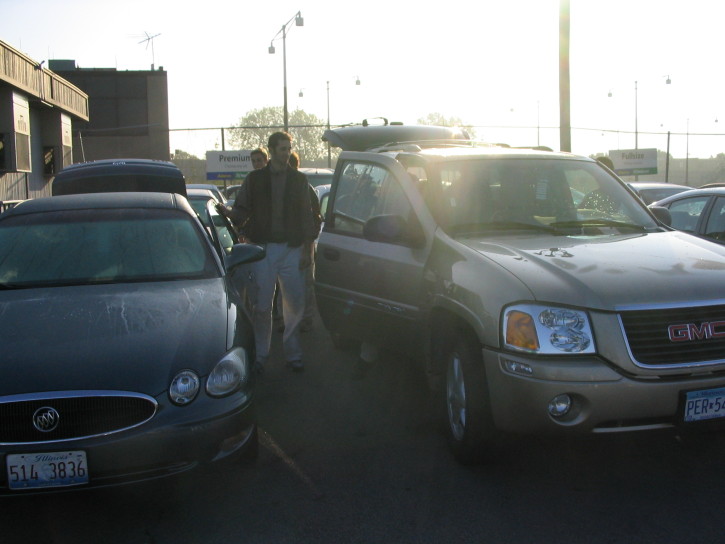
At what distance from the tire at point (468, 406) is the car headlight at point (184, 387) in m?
1.38

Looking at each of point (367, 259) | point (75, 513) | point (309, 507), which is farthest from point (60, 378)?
point (367, 259)

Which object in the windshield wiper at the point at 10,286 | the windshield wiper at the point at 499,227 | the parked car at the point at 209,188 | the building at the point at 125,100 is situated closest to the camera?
the windshield wiper at the point at 10,286

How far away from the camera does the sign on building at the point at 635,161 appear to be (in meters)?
44.2

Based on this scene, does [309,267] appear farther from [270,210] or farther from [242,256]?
[242,256]

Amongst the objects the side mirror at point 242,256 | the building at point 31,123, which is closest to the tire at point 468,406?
the side mirror at point 242,256

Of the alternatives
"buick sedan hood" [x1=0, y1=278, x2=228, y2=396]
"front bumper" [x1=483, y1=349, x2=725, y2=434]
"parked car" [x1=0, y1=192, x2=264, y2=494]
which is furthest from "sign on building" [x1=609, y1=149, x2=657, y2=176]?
"buick sedan hood" [x1=0, y1=278, x2=228, y2=396]

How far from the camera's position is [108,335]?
3812 millimetres

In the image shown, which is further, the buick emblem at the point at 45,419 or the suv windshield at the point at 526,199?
the suv windshield at the point at 526,199

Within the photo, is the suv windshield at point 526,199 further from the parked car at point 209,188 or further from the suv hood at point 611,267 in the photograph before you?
the parked car at point 209,188

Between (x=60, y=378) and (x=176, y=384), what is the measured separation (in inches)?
20.0

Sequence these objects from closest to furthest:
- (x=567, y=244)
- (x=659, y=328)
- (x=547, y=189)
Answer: (x=659, y=328) < (x=567, y=244) < (x=547, y=189)

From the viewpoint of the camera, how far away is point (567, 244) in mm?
4547

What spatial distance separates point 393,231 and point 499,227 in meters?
0.67

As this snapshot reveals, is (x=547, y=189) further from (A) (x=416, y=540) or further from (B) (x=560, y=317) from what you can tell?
(A) (x=416, y=540)
